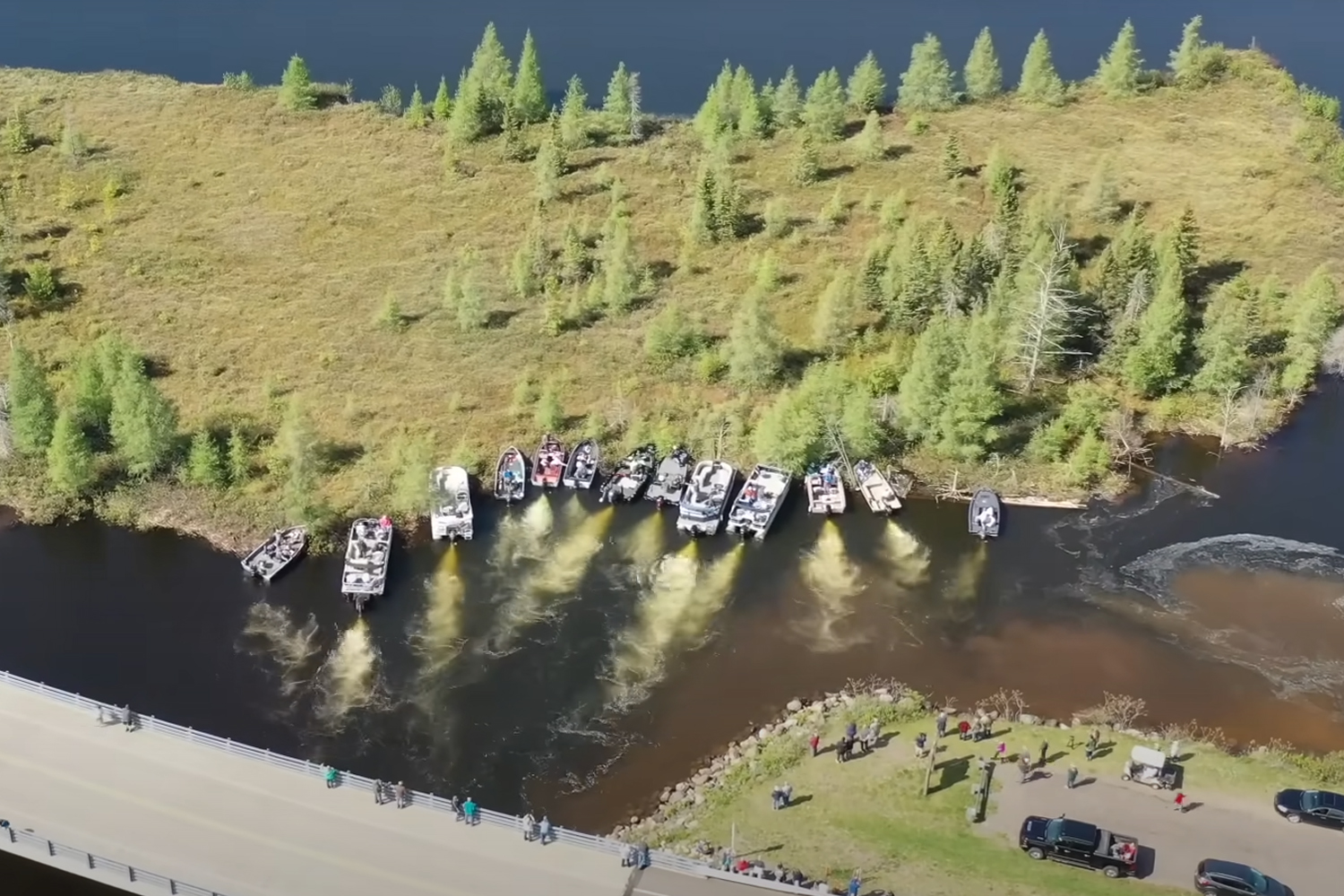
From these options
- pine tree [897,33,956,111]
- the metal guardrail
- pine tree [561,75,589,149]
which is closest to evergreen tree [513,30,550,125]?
pine tree [561,75,589,149]

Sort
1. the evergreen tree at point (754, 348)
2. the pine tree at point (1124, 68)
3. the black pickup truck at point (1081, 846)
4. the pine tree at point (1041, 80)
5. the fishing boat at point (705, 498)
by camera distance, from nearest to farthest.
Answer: the black pickup truck at point (1081, 846) → the fishing boat at point (705, 498) → the evergreen tree at point (754, 348) → the pine tree at point (1041, 80) → the pine tree at point (1124, 68)

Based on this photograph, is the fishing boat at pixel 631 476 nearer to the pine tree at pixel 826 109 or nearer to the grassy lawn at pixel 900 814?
the grassy lawn at pixel 900 814

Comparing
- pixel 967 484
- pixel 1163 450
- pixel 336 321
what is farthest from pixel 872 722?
pixel 336 321

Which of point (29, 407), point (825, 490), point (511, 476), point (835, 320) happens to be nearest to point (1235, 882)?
point (825, 490)

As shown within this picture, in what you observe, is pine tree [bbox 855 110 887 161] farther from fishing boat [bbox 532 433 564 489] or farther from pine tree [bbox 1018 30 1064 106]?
fishing boat [bbox 532 433 564 489]

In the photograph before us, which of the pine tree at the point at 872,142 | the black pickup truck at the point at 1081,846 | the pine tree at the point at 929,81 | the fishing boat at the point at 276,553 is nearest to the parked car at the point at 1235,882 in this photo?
the black pickup truck at the point at 1081,846

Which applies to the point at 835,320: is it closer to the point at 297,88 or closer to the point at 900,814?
the point at 900,814
